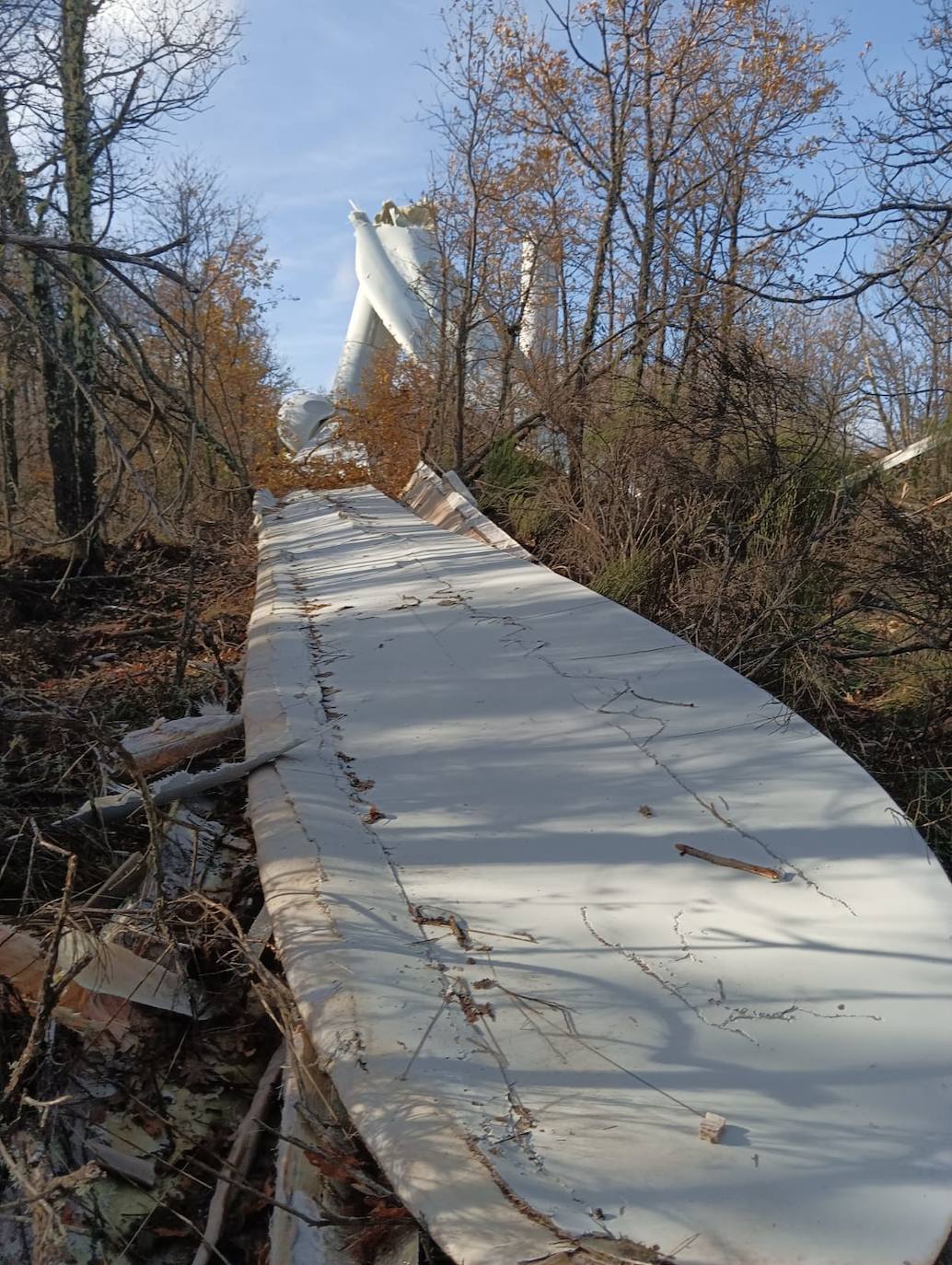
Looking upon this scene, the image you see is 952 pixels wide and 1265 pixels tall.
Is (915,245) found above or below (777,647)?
above

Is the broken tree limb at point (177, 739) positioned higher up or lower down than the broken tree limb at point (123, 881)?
higher up

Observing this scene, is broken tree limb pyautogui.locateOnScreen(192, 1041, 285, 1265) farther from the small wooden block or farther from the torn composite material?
the small wooden block

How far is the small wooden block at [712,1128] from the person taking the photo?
5.04 feet

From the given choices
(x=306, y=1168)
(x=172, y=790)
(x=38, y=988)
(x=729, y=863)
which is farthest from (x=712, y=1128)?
(x=172, y=790)

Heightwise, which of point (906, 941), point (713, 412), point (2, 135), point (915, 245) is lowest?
point (906, 941)

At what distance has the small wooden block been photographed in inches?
60.5

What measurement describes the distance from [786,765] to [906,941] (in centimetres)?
81

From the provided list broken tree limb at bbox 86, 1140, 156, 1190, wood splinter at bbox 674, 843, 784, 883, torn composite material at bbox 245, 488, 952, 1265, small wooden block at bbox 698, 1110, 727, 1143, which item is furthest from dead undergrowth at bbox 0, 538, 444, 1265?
wood splinter at bbox 674, 843, 784, 883

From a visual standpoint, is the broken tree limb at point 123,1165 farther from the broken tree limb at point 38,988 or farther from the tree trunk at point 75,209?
the tree trunk at point 75,209

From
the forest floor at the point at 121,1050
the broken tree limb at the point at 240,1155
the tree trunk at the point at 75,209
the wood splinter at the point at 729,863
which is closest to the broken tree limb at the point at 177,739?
the forest floor at the point at 121,1050

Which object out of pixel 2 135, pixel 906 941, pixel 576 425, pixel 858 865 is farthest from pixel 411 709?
pixel 2 135

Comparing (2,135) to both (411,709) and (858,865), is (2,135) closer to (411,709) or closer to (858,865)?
(411,709)

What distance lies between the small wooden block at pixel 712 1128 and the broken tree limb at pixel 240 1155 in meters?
0.77

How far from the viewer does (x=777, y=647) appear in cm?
422
